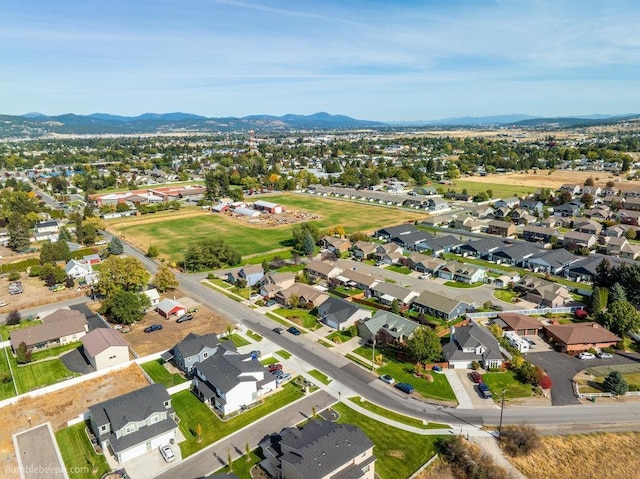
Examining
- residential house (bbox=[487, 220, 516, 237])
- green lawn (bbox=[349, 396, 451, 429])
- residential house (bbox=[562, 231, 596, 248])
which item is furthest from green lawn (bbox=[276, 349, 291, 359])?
residential house (bbox=[487, 220, 516, 237])

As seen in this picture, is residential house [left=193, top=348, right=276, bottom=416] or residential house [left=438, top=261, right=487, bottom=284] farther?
residential house [left=438, top=261, right=487, bottom=284]

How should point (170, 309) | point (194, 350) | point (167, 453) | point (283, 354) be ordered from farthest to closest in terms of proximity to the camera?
point (170, 309) → point (283, 354) → point (194, 350) → point (167, 453)

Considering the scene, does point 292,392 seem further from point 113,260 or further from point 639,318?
point 639,318

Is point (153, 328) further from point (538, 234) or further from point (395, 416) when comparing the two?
point (538, 234)

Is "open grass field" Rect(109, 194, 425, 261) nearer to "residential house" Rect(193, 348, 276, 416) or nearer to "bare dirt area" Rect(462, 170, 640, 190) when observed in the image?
"residential house" Rect(193, 348, 276, 416)

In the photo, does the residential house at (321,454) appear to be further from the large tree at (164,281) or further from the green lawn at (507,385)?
the large tree at (164,281)

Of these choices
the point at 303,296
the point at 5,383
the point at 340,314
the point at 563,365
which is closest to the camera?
the point at 5,383

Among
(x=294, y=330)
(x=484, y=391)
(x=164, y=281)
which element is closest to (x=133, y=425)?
(x=294, y=330)

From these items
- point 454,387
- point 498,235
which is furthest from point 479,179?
point 454,387
